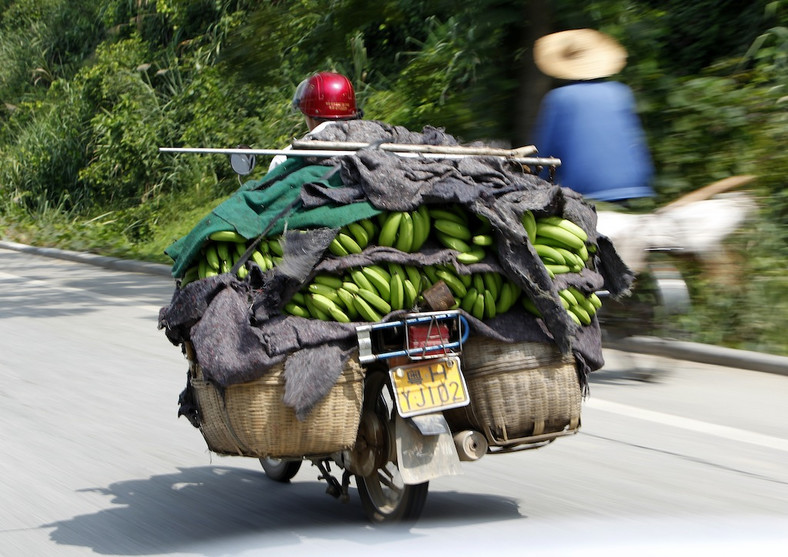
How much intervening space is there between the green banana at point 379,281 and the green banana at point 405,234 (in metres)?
0.14

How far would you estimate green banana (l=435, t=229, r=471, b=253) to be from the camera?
4.32 m

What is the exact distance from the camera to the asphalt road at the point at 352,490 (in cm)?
459

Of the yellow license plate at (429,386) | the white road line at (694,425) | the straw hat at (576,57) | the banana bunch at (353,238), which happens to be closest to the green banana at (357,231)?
the banana bunch at (353,238)

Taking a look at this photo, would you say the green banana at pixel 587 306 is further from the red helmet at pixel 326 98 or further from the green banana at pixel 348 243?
the red helmet at pixel 326 98

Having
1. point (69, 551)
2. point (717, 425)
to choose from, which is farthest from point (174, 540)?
point (717, 425)

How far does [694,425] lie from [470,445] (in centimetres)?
239

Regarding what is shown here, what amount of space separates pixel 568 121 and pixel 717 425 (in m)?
Result: 1.97

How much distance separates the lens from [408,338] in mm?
4270

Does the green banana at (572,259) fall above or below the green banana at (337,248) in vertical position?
below

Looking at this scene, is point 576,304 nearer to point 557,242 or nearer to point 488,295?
point 557,242

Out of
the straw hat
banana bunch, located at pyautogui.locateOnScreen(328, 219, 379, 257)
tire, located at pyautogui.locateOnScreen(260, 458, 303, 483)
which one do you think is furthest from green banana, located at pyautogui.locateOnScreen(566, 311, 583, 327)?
the straw hat

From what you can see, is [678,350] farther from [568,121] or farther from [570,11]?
[570,11]

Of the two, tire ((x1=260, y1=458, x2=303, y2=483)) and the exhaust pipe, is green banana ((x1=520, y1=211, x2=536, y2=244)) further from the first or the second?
tire ((x1=260, y1=458, x2=303, y2=483))

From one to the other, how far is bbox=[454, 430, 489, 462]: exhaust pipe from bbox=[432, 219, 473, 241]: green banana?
2.51 ft
